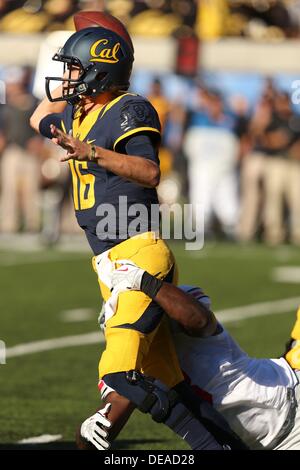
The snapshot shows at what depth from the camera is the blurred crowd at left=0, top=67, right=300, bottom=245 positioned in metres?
16.2

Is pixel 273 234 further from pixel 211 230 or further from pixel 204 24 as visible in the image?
pixel 204 24

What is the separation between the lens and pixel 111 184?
504 centimetres

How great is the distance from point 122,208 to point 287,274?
7896mm

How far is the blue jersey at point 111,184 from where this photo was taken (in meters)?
4.94

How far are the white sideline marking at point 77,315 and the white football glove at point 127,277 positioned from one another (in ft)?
15.3

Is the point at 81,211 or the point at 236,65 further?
the point at 236,65

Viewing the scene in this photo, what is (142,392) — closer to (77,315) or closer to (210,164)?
(77,315)

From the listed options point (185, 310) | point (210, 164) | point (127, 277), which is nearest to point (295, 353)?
point (185, 310)

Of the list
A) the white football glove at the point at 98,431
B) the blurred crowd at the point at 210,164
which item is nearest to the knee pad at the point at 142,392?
the white football glove at the point at 98,431

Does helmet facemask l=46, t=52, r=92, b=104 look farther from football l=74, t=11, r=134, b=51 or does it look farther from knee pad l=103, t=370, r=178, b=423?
knee pad l=103, t=370, r=178, b=423

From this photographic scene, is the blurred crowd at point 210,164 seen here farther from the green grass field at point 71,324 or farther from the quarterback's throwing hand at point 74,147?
the quarterback's throwing hand at point 74,147

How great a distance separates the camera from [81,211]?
513 centimetres

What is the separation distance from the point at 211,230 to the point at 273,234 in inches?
33.2
